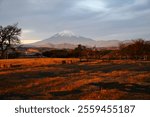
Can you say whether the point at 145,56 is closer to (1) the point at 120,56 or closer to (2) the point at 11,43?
(1) the point at 120,56

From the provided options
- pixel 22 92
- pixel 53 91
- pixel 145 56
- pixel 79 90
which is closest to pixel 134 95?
pixel 79 90

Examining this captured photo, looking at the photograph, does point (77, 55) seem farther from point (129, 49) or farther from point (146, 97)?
point (146, 97)

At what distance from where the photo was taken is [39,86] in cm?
2028

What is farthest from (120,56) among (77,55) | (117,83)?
(117,83)

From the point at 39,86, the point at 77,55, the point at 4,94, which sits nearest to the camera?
the point at 4,94

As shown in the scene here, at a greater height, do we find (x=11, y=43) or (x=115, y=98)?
→ (x=11, y=43)

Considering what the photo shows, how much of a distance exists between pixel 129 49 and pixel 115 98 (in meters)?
56.0

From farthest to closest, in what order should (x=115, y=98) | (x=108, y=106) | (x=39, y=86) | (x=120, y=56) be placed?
(x=120, y=56), (x=39, y=86), (x=115, y=98), (x=108, y=106)

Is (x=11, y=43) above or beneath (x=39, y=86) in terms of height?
above

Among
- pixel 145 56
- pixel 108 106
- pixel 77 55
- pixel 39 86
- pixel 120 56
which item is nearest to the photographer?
pixel 108 106

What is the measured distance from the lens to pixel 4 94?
57.3 feet

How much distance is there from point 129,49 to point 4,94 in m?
55.6

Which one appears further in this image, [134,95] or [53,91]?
[53,91]

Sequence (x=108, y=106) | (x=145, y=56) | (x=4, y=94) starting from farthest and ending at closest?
(x=145, y=56) → (x=4, y=94) → (x=108, y=106)
